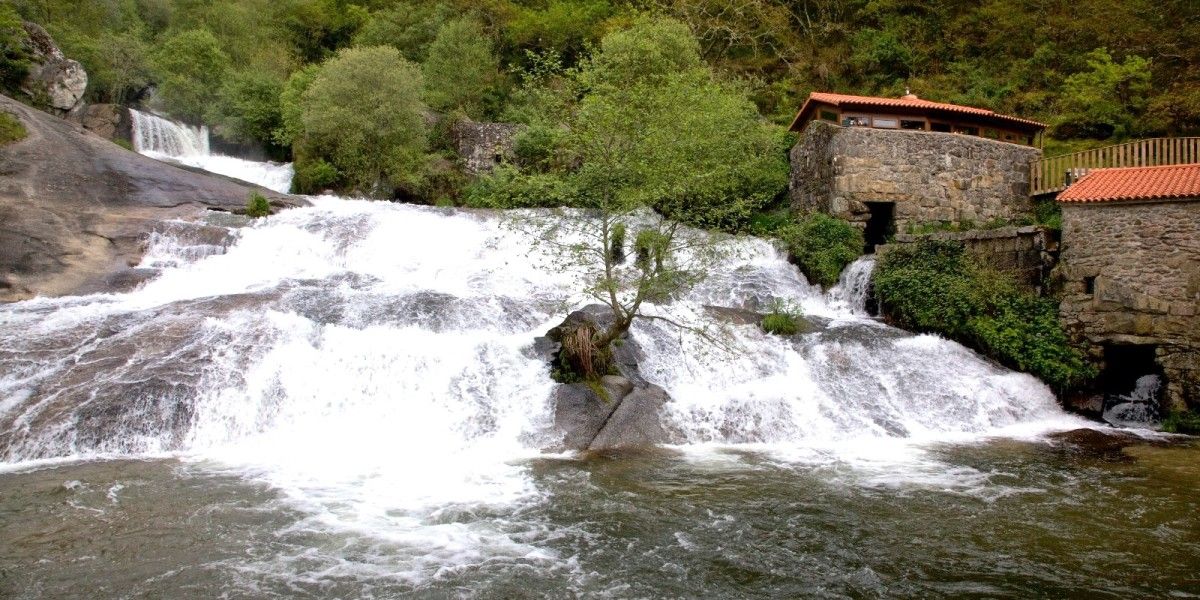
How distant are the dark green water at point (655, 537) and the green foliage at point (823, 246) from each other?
9946 millimetres

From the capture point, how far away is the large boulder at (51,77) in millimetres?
25984

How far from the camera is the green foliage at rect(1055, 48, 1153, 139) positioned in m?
24.0

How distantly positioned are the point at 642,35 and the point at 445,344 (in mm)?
17679

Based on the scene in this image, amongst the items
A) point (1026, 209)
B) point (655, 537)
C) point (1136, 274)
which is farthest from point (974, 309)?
point (655, 537)

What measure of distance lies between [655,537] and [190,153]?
29.9 meters

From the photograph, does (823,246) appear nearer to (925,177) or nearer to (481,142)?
(925,177)

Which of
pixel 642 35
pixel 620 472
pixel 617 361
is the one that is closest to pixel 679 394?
pixel 617 361

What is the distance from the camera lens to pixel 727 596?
6.51 metres

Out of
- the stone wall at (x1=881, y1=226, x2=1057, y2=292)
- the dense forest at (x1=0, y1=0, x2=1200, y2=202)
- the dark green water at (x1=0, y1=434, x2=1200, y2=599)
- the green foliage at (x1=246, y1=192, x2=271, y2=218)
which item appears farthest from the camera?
the dense forest at (x1=0, y1=0, x2=1200, y2=202)

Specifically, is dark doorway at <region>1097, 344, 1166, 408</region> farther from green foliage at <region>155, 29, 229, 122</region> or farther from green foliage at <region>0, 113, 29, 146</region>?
green foliage at <region>155, 29, 229, 122</region>

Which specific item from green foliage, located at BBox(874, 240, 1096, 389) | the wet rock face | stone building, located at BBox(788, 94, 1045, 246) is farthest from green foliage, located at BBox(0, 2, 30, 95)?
green foliage, located at BBox(874, 240, 1096, 389)

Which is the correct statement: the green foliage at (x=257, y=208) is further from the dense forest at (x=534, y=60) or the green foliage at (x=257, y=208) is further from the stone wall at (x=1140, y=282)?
the stone wall at (x=1140, y=282)

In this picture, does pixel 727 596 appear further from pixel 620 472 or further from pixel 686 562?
pixel 620 472

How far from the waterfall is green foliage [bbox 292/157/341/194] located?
59.1 feet
